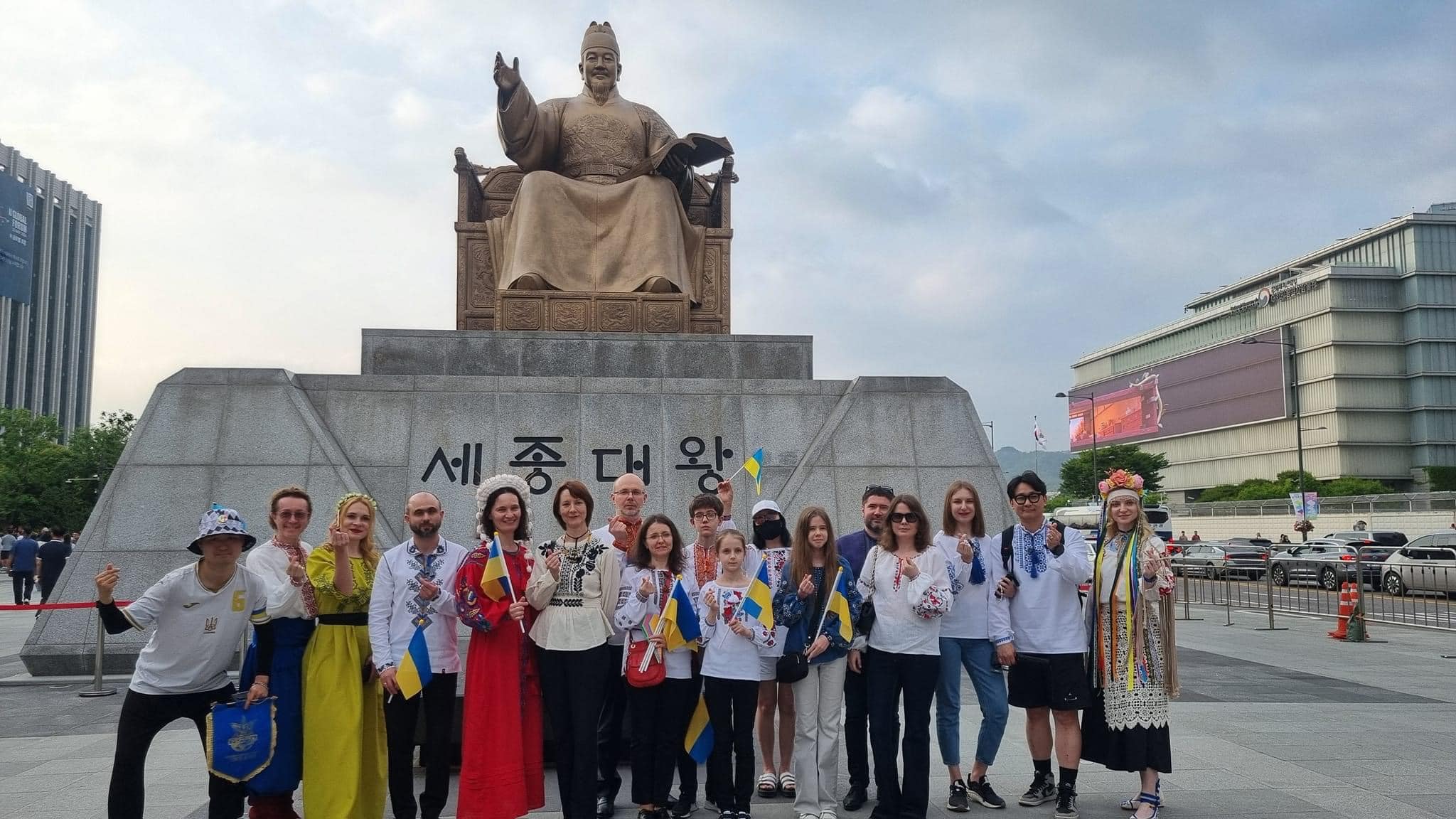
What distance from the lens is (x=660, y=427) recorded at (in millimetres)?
9555

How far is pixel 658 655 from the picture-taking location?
15.3 ft

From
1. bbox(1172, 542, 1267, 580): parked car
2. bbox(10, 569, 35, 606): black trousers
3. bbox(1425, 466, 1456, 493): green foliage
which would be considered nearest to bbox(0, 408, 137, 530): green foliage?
bbox(10, 569, 35, 606): black trousers

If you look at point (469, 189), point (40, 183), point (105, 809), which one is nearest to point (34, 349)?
point (40, 183)

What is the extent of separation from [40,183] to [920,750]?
92.5m

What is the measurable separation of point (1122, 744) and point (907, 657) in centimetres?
116

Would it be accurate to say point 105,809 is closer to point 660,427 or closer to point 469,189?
point 660,427

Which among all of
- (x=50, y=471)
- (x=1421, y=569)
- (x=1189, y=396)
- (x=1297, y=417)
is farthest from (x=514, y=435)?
(x=1189, y=396)

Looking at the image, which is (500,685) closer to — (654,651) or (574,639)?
(574,639)

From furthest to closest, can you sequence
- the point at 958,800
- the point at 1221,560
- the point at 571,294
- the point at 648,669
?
the point at 1221,560 < the point at 571,294 < the point at 958,800 < the point at 648,669

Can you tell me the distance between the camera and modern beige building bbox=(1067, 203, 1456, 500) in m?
61.5

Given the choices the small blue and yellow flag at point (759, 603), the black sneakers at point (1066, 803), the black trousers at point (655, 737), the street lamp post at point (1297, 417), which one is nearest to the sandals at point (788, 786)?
the black trousers at point (655, 737)

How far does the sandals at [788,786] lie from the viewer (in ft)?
17.0

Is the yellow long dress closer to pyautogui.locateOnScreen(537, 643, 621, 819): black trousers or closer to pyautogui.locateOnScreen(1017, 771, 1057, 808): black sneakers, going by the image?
pyautogui.locateOnScreen(537, 643, 621, 819): black trousers

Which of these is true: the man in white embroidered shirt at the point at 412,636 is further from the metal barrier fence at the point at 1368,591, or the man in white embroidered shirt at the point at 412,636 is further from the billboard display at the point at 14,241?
the billboard display at the point at 14,241
